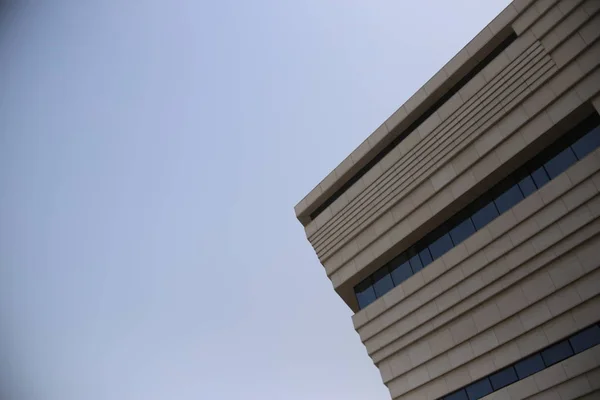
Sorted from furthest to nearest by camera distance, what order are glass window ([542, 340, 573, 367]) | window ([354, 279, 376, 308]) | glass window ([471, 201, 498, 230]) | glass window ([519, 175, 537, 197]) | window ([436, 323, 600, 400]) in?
window ([354, 279, 376, 308]) < glass window ([471, 201, 498, 230]) < glass window ([519, 175, 537, 197]) < glass window ([542, 340, 573, 367]) < window ([436, 323, 600, 400])

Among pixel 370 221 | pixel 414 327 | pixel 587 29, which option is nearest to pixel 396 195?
pixel 370 221

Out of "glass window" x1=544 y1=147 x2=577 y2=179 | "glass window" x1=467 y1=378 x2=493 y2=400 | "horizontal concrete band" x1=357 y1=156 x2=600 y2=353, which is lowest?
"glass window" x1=467 y1=378 x2=493 y2=400

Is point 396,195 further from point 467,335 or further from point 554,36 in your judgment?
point 554,36

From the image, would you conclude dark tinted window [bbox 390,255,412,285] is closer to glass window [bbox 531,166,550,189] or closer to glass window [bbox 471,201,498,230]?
glass window [bbox 471,201,498,230]

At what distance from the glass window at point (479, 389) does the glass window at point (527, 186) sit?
8.40 m

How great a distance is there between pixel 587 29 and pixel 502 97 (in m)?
4.37

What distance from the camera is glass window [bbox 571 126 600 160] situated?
24.3 metres

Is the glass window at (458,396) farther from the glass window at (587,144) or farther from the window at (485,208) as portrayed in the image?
the glass window at (587,144)

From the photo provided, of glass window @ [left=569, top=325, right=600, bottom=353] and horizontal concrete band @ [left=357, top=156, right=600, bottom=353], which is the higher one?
horizontal concrete band @ [left=357, top=156, right=600, bottom=353]

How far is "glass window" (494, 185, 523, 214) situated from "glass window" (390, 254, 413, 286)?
18.5ft

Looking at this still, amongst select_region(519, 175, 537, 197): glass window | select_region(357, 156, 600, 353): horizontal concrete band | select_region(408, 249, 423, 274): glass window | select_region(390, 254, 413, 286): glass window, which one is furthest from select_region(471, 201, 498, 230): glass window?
select_region(390, 254, 413, 286): glass window

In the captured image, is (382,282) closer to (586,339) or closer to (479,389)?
(479,389)

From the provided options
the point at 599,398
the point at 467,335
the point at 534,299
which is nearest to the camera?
the point at 599,398

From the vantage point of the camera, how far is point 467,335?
26.0m
